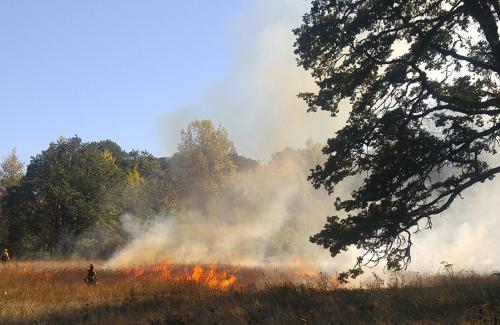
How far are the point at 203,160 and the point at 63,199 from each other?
63.7ft

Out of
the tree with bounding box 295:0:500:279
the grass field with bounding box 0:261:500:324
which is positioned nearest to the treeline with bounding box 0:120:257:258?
the grass field with bounding box 0:261:500:324

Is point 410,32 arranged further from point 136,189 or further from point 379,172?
point 136,189

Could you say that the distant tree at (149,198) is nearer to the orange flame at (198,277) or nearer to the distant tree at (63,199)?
the distant tree at (63,199)

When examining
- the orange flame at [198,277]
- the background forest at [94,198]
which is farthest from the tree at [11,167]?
the orange flame at [198,277]

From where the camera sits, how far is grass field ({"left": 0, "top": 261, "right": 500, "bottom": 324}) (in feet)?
25.5

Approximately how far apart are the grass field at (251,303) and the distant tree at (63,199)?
943 inches

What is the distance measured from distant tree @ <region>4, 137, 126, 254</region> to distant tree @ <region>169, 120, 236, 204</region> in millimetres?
10856

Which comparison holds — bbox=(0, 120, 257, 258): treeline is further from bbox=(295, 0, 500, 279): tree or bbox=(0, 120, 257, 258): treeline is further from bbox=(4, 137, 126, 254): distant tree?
bbox=(295, 0, 500, 279): tree

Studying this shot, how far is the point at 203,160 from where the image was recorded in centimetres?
5628

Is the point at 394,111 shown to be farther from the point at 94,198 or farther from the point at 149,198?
the point at 149,198

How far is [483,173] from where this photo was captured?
32.9ft

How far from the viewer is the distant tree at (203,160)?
182ft

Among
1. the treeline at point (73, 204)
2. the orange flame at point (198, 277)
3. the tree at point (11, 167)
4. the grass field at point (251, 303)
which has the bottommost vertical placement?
the grass field at point (251, 303)

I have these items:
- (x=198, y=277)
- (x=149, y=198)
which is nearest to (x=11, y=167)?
(x=149, y=198)
